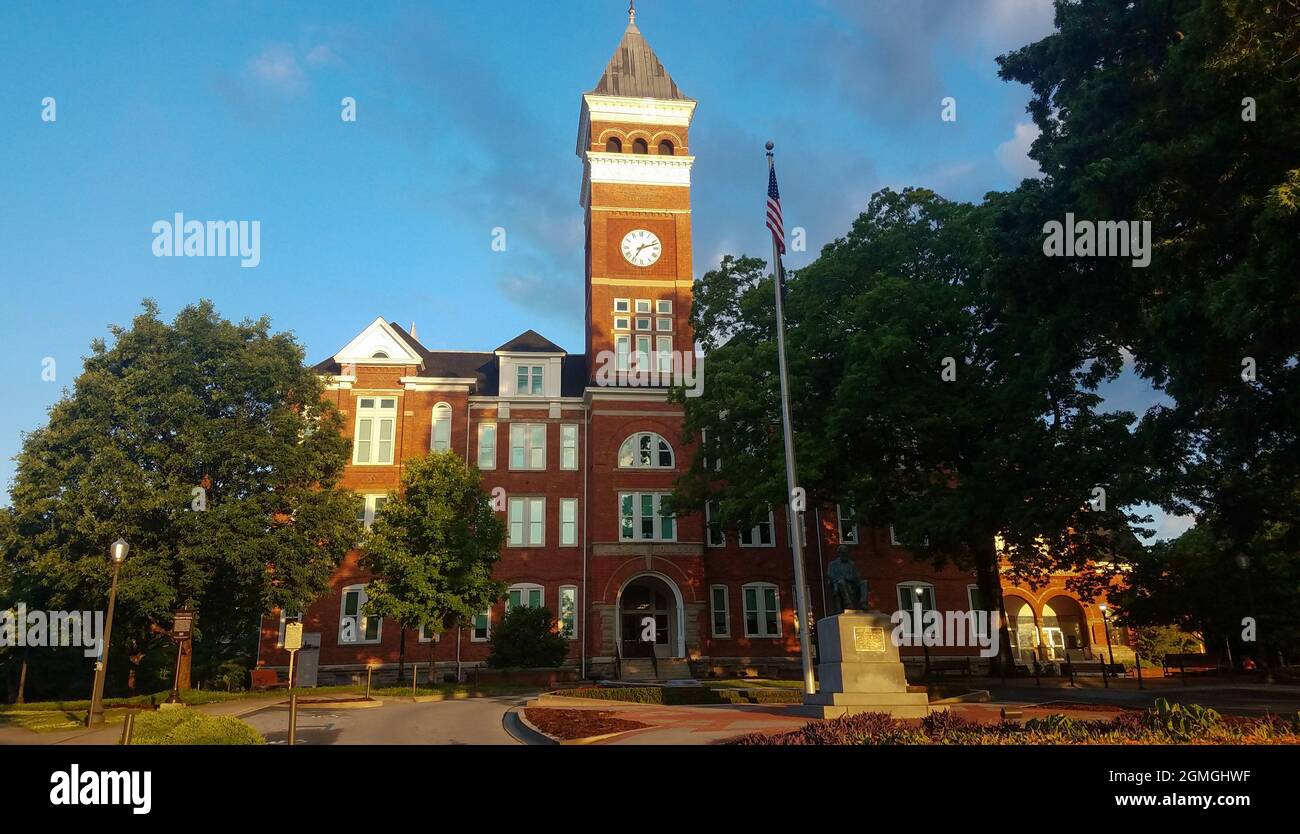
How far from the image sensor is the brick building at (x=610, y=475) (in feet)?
132

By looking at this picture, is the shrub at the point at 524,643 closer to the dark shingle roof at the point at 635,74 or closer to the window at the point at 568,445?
the window at the point at 568,445

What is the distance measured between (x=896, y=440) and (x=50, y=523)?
95.9 feet

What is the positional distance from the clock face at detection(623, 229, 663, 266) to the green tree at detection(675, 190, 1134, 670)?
42.3ft

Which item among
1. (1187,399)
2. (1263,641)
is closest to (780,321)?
Result: (1187,399)

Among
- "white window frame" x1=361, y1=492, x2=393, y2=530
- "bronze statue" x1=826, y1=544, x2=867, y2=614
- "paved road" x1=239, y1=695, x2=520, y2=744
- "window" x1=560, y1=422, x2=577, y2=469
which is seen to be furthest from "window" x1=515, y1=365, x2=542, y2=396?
"bronze statue" x1=826, y1=544, x2=867, y2=614

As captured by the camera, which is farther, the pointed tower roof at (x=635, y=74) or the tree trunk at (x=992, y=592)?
the pointed tower roof at (x=635, y=74)

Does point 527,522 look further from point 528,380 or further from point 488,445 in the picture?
point 528,380

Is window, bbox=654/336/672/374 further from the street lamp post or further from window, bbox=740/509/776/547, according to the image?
the street lamp post

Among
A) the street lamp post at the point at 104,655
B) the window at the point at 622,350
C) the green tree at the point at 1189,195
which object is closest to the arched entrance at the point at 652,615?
the window at the point at 622,350

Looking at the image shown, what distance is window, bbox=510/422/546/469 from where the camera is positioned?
43.7 metres

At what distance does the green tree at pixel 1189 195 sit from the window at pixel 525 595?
93.7ft

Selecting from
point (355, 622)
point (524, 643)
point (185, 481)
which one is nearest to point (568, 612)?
point (524, 643)

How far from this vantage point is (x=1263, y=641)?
34844 mm
